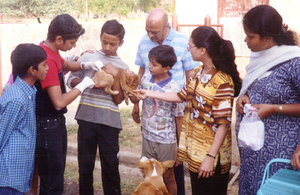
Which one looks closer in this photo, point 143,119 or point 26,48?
point 26,48

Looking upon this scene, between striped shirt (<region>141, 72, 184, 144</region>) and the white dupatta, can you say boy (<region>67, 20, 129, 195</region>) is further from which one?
the white dupatta

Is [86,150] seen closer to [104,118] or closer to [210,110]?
[104,118]

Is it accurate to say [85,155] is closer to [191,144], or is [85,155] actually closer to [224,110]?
[191,144]

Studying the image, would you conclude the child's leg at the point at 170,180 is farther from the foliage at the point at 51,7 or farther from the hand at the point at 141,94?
the foliage at the point at 51,7

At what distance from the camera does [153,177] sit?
2539mm

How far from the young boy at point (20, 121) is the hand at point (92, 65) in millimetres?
449

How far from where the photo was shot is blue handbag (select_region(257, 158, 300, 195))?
1.76 metres

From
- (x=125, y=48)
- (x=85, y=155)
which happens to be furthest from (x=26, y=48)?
(x=125, y=48)

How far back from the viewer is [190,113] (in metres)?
2.38

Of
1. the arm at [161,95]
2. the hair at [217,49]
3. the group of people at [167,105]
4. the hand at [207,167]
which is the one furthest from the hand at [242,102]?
the arm at [161,95]

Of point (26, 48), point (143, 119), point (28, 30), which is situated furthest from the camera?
point (28, 30)

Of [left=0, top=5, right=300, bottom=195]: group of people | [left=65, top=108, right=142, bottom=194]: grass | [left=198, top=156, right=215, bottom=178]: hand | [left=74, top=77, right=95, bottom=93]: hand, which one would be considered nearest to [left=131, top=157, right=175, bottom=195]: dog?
[left=0, top=5, right=300, bottom=195]: group of people

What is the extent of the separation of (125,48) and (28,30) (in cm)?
287

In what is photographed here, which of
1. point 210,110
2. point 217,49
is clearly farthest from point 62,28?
point 210,110
